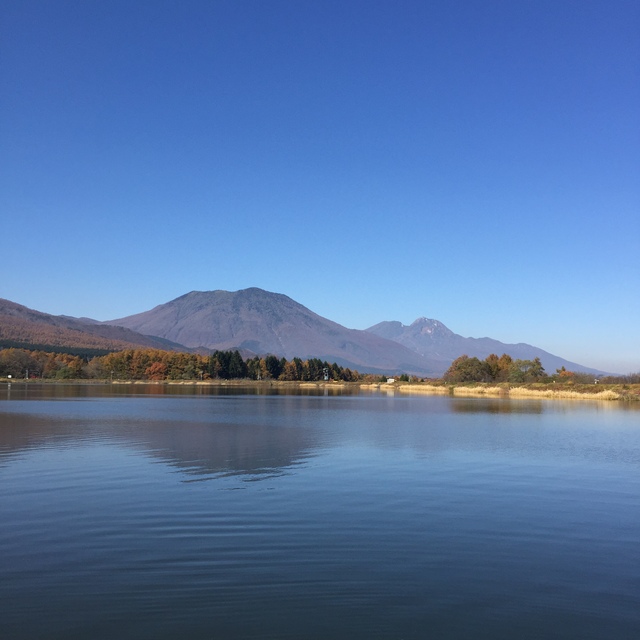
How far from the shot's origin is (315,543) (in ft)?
37.4

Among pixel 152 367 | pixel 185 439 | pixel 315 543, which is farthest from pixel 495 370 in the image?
pixel 315 543

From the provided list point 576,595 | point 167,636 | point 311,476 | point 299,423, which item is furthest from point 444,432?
point 167,636

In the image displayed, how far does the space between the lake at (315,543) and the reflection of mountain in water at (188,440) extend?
262 mm

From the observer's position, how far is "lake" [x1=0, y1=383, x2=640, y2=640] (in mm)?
7992

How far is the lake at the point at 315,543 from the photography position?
7.99m

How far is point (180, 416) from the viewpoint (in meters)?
42.2

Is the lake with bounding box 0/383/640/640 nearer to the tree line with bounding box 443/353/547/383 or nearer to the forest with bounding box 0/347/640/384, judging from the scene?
the tree line with bounding box 443/353/547/383

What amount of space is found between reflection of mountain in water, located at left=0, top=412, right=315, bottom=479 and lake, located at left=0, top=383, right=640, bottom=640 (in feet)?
0.86

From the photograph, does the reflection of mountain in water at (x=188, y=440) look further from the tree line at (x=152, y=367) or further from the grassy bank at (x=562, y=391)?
the tree line at (x=152, y=367)

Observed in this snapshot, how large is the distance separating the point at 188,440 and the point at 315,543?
58.1ft

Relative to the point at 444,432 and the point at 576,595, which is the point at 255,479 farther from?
the point at 444,432

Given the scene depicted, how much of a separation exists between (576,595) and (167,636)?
19.5 feet

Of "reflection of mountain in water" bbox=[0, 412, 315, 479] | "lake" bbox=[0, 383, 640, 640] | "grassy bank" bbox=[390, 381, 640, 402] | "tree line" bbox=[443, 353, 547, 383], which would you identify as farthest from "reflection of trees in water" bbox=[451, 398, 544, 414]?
"tree line" bbox=[443, 353, 547, 383]

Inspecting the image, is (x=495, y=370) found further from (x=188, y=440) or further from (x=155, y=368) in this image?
(x=188, y=440)
